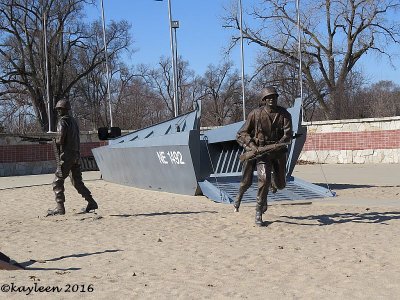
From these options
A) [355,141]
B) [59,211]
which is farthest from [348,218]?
[355,141]

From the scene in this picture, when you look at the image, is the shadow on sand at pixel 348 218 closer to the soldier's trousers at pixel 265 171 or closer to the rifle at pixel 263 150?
the soldier's trousers at pixel 265 171

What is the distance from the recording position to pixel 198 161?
1329cm

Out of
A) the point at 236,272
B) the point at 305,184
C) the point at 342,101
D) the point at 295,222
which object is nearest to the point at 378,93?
the point at 342,101

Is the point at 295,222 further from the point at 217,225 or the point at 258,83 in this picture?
the point at 258,83

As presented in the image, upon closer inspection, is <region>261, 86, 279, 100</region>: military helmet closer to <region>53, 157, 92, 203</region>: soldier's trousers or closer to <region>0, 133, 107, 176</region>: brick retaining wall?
<region>53, 157, 92, 203</region>: soldier's trousers

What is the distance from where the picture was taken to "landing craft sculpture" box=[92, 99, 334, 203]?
1287cm

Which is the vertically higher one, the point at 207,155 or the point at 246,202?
the point at 207,155

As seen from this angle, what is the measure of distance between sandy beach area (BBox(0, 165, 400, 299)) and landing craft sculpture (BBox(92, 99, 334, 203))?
0.90 m

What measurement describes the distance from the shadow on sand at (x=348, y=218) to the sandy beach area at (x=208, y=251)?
16 millimetres

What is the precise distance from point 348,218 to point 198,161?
4573mm

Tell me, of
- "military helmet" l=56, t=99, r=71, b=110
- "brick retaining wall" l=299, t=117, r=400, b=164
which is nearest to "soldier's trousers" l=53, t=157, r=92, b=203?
"military helmet" l=56, t=99, r=71, b=110

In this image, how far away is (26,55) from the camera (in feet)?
142

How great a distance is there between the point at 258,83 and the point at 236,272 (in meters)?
38.8

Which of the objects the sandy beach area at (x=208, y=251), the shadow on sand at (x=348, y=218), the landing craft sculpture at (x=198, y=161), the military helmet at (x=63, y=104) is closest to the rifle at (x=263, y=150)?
the sandy beach area at (x=208, y=251)
